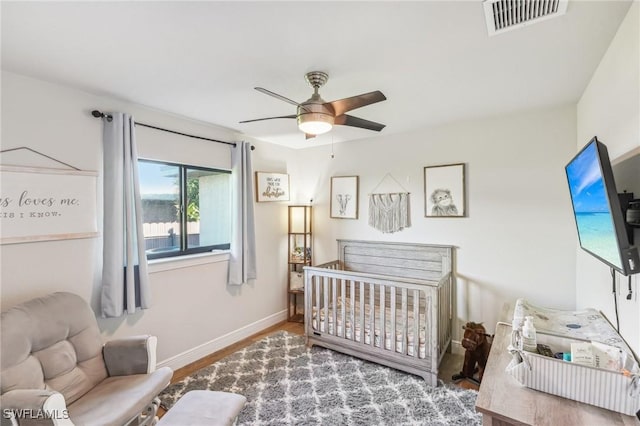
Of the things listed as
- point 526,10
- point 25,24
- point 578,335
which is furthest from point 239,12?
point 578,335

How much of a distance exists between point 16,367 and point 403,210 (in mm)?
3276

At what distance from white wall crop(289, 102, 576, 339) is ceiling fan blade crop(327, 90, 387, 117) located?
1.67 m

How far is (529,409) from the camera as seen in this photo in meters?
1.21

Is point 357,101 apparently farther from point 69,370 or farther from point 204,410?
point 69,370

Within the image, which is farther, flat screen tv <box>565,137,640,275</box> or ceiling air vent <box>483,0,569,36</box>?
ceiling air vent <box>483,0,569,36</box>

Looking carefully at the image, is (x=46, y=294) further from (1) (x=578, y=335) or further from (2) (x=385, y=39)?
(1) (x=578, y=335)

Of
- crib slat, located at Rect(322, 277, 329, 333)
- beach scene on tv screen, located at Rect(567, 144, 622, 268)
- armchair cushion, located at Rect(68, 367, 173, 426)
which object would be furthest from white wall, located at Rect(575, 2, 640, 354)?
armchair cushion, located at Rect(68, 367, 173, 426)

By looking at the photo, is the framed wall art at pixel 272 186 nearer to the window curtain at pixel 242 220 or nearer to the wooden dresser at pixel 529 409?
the window curtain at pixel 242 220

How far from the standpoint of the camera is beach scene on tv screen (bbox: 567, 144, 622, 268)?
1.26 meters

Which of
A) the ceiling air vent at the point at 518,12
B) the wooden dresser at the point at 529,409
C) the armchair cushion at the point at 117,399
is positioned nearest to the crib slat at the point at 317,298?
the armchair cushion at the point at 117,399

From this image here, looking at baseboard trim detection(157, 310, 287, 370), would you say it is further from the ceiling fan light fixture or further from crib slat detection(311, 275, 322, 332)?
the ceiling fan light fixture

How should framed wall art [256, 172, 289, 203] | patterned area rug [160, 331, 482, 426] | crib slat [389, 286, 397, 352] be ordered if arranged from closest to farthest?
patterned area rug [160, 331, 482, 426], crib slat [389, 286, 397, 352], framed wall art [256, 172, 289, 203]

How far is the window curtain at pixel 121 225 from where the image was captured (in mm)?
2326

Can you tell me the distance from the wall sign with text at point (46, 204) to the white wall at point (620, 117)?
3.27 m
